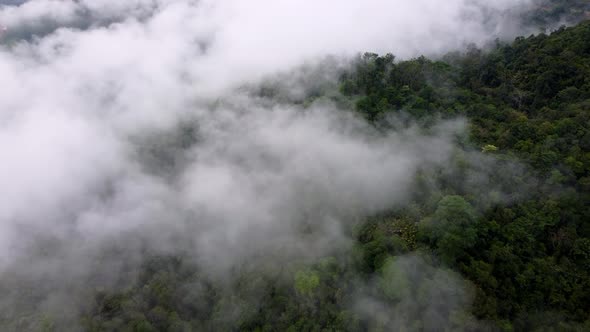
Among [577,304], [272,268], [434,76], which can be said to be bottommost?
[577,304]

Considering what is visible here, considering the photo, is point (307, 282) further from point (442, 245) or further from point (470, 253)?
point (470, 253)

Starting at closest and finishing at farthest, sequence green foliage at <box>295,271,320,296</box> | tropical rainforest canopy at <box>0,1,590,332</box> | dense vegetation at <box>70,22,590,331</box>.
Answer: dense vegetation at <box>70,22,590,331</box> < tropical rainforest canopy at <box>0,1,590,332</box> < green foliage at <box>295,271,320,296</box>

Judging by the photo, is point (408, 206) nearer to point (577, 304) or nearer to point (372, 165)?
point (372, 165)

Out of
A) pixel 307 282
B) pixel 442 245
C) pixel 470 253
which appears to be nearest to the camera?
pixel 442 245

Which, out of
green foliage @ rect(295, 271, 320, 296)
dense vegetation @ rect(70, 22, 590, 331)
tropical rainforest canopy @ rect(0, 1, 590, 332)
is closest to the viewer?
dense vegetation @ rect(70, 22, 590, 331)

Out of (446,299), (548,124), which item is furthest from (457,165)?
(446,299)

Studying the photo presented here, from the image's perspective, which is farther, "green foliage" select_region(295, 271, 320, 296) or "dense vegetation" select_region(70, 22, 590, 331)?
"green foliage" select_region(295, 271, 320, 296)

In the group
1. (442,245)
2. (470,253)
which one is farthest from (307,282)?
(470,253)

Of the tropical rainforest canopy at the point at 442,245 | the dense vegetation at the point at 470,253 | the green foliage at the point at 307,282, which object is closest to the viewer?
the dense vegetation at the point at 470,253
